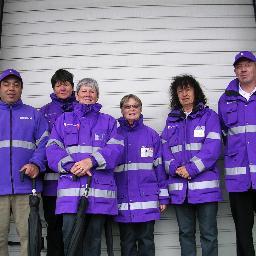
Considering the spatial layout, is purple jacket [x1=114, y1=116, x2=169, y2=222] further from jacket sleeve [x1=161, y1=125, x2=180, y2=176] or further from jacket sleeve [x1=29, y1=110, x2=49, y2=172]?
jacket sleeve [x1=29, y1=110, x2=49, y2=172]

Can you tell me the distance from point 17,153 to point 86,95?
88 cm

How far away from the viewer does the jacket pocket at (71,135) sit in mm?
3561

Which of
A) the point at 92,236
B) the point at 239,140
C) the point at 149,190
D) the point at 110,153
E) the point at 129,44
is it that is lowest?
the point at 92,236

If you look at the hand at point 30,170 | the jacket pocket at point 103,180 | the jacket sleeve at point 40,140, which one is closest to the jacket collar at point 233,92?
the jacket pocket at point 103,180

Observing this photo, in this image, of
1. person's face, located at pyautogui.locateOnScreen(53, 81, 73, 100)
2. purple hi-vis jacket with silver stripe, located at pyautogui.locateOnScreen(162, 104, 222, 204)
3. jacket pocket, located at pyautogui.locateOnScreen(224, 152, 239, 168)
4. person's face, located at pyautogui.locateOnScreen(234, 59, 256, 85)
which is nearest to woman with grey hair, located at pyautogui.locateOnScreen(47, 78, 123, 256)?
person's face, located at pyautogui.locateOnScreen(53, 81, 73, 100)

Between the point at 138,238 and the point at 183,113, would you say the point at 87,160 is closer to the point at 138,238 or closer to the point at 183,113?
the point at 138,238

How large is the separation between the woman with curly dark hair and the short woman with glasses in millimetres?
135

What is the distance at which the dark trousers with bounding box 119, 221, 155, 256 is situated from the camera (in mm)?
3910

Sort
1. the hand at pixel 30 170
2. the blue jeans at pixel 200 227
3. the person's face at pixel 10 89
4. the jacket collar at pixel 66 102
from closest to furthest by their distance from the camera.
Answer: the hand at pixel 30 170 → the blue jeans at pixel 200 227 → the person's face at pixel 10 89 → the jacket collar at pixel 66 102

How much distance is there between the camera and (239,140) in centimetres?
376

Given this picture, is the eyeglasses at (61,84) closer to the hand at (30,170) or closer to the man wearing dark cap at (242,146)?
the hand at (30,170)

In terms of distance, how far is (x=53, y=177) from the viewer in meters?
3.99

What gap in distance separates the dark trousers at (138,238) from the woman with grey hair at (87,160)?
496 mm

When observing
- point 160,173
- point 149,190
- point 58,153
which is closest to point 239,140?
point 160,173
